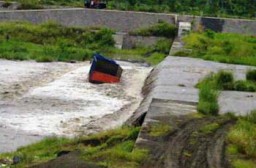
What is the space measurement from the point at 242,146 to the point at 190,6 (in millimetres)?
36245

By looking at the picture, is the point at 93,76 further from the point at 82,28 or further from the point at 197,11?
the point at 197,11

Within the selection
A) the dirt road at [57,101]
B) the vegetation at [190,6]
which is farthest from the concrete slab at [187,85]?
the vegetation at [190,6]

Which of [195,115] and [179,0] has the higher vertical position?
[195,115]

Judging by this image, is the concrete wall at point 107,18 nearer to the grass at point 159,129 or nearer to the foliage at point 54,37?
the foliage at point 54,37

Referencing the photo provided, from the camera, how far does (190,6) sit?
153 ft

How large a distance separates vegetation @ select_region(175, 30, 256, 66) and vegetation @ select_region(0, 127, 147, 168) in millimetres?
13615

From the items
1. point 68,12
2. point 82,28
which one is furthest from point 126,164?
point 68,12

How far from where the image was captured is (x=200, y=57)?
87.7 ft

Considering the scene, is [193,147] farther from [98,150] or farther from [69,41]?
[69,41]

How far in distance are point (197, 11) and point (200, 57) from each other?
60.8 ft

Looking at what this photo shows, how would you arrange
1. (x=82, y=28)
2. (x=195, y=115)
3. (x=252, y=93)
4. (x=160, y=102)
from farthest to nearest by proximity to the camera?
1. (x=82, y=28)
2. (x=252, y=93)
3. (x=160, y=102)
4. (x=195, y=115)

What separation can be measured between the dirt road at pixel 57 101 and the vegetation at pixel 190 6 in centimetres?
1809

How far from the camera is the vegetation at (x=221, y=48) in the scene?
26498 mm

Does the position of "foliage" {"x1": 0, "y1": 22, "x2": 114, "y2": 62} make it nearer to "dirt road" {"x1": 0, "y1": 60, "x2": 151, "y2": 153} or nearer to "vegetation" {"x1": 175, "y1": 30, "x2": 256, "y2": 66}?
"vegetation" {"x1": 175, "y1": 30, "x2": 256, "y2": 66}
